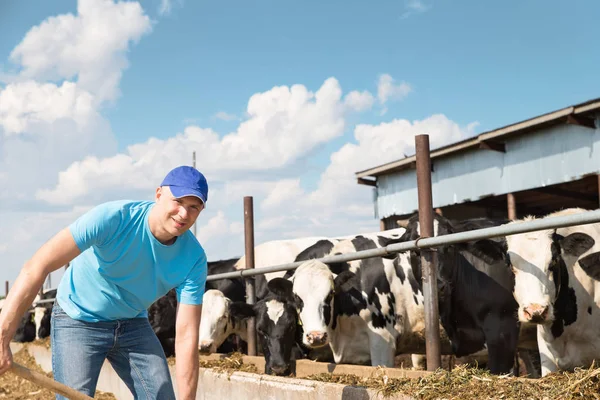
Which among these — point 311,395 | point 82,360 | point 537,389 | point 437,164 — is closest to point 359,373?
point 311,395

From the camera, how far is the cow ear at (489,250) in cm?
599

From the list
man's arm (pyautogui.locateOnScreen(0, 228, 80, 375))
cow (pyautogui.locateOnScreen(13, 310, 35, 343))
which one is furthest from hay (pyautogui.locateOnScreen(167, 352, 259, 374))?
cow (pyautogui.locateOnScreen(13, 310, 35, 343))

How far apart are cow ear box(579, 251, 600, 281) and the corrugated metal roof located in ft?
21.6

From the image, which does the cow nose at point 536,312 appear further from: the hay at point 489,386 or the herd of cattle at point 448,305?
the hay at point 489,386

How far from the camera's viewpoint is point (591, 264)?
5695 millimetres

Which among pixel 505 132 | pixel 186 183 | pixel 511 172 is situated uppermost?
pixel 505 132

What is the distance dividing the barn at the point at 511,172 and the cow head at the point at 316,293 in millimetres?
6763

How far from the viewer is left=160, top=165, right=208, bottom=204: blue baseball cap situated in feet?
11.4

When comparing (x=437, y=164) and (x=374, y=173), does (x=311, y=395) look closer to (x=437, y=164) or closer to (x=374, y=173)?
(x=437, y=164)

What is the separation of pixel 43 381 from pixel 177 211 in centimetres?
99

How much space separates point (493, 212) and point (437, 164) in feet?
6.76

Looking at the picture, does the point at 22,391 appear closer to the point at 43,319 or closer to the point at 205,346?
the point at 205,346

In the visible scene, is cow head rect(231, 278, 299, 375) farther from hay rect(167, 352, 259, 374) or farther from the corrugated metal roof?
the corrugated metal roof

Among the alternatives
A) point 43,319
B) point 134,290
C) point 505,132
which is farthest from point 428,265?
point 43,319
